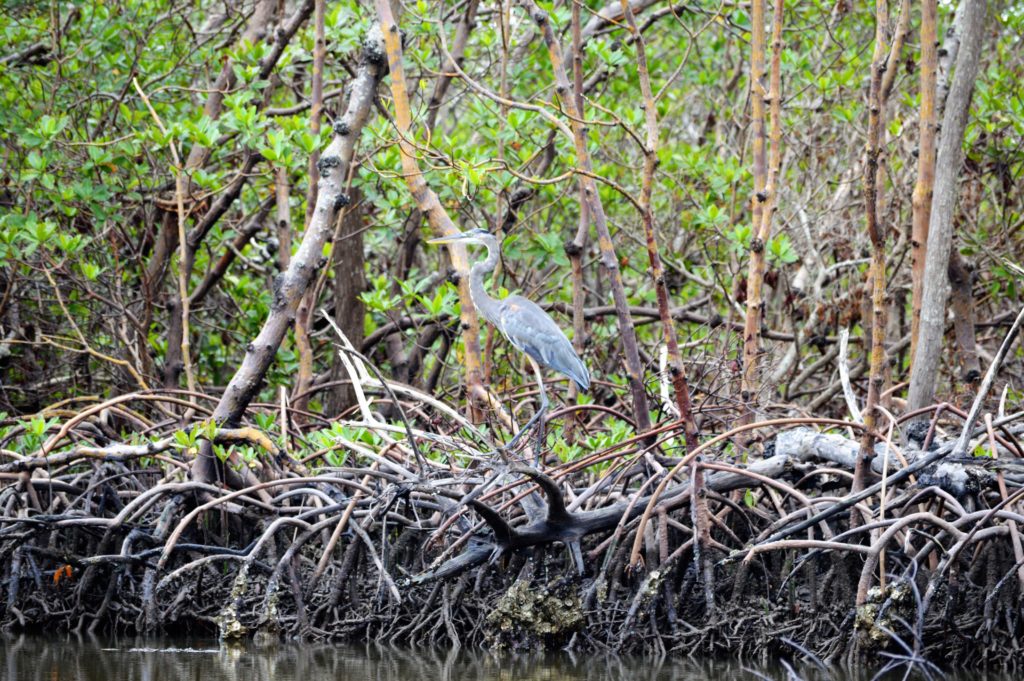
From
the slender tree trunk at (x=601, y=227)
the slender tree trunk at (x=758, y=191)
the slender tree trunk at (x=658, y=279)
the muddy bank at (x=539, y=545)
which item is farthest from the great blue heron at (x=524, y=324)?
the slender tree trunk at (x=658, y=279)

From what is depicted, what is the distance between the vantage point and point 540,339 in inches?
257

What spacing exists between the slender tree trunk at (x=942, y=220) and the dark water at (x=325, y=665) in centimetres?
145

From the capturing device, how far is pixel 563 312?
8867 mm

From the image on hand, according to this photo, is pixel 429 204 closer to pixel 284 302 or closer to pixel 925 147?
pixel 284 302

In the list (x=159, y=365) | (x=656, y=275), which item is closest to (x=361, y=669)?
(x=656, y=275)

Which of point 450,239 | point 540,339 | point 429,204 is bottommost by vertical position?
point 540,339

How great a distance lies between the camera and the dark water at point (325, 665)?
4.95 meters

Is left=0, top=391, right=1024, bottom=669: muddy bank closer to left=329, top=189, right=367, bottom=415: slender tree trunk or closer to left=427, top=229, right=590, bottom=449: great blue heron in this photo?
left=427, top=229, right=590, bottom=449: great blue heron

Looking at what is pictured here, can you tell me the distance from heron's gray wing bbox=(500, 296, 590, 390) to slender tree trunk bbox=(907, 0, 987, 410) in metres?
1.71

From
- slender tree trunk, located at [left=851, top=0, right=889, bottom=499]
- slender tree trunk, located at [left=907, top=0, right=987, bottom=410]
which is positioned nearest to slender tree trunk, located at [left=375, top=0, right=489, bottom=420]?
slender tree trunk, located at [left=851, top=0, right=889, bottom=499]

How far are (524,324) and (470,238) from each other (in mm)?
613

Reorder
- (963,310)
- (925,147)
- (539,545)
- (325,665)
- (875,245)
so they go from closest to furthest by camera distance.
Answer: (875,245) < (325,665) < (539,545) < (925,147) < (963,310)

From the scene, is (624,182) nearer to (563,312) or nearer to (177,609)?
(563,312)

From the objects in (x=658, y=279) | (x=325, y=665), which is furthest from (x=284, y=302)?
(x=658, y=279)
